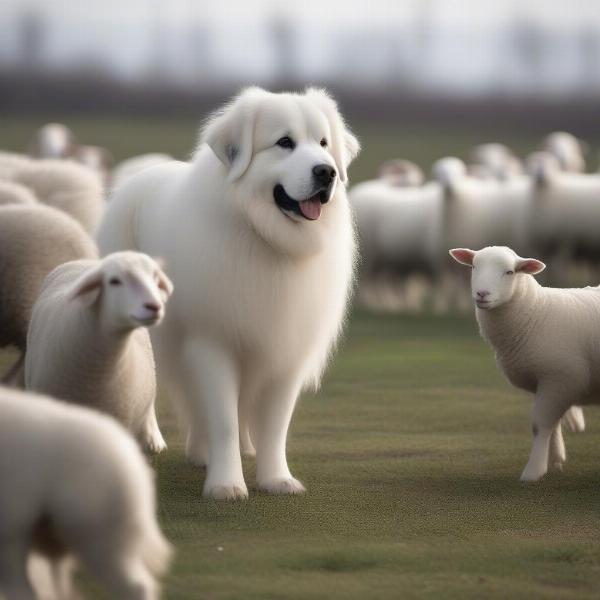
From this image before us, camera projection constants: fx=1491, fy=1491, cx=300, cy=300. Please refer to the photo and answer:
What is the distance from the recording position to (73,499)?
3787mm

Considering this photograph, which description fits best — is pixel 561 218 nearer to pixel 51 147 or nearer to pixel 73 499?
pixel 51 147

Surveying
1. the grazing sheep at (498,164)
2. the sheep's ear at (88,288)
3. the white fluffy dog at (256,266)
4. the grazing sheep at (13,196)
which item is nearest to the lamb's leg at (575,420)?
the white fluffy dog at (256,266)

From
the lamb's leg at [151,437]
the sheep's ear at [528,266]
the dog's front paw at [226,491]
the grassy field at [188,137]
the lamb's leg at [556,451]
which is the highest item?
the sheep's ear at [528,266]

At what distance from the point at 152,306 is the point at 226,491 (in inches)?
56.1

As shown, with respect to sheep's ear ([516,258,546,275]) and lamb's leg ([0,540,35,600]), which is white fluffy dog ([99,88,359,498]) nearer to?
sheep's ear ([516,258,546,275])

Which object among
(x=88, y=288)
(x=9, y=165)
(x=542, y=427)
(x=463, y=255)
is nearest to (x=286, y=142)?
(x=463, y=255)

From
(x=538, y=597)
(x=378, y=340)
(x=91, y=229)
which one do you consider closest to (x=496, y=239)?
(x=378, y=340)

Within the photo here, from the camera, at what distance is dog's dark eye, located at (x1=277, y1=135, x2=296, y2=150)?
601cm

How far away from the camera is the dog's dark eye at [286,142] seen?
6012mm

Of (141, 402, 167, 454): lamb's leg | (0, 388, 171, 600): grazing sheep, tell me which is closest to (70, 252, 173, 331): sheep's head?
(0, 388, 171, 600): grazing sheep

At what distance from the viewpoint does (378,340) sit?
1236 cm

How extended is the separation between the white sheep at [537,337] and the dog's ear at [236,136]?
3.67 feet

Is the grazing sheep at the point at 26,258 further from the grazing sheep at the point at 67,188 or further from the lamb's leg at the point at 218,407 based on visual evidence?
the grazing sheep at the point at 67,188

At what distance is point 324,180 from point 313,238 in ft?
1.03
